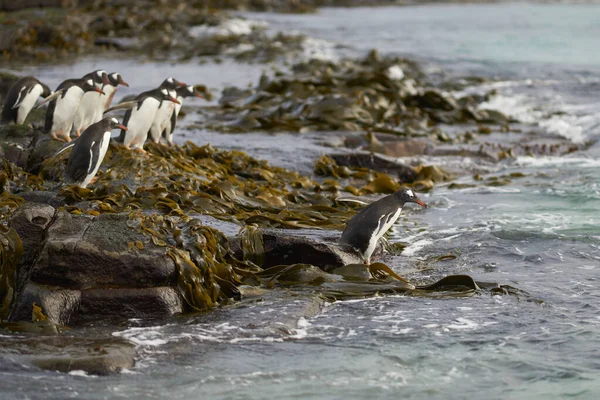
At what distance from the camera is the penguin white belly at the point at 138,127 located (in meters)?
8.77

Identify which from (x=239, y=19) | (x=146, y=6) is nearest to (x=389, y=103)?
(x=239, y=19)

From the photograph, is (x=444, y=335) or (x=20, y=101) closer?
(x=444, y=335)

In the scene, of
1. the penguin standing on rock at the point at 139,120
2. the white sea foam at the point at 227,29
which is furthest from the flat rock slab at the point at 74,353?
the white sea foam at the point at 227,29

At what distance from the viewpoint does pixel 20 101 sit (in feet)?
30.0

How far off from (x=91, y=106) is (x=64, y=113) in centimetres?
49

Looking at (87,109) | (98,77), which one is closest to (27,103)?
(87,109)

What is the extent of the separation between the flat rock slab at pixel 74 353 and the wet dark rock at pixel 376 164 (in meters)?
5.62

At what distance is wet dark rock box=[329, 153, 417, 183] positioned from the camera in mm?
10594

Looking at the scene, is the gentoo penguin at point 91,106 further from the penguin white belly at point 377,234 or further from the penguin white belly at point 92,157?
the penguin white belly at point 377,234

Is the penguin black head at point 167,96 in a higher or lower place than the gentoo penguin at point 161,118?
higher

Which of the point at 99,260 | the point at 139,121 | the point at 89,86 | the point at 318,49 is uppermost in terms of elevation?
the point at 89,86

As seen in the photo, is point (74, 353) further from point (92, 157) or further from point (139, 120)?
point (139, 120)

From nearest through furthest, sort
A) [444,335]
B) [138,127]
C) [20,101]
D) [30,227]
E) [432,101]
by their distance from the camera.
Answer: [444,335]
[30,227]
[138,127]
[20,101]
[432,101]

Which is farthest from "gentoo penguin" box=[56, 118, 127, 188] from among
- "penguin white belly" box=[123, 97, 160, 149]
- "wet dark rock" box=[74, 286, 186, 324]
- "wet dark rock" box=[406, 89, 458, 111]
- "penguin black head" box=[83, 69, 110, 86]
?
"wet dark rock" box=[406, 89, 458, 111]
